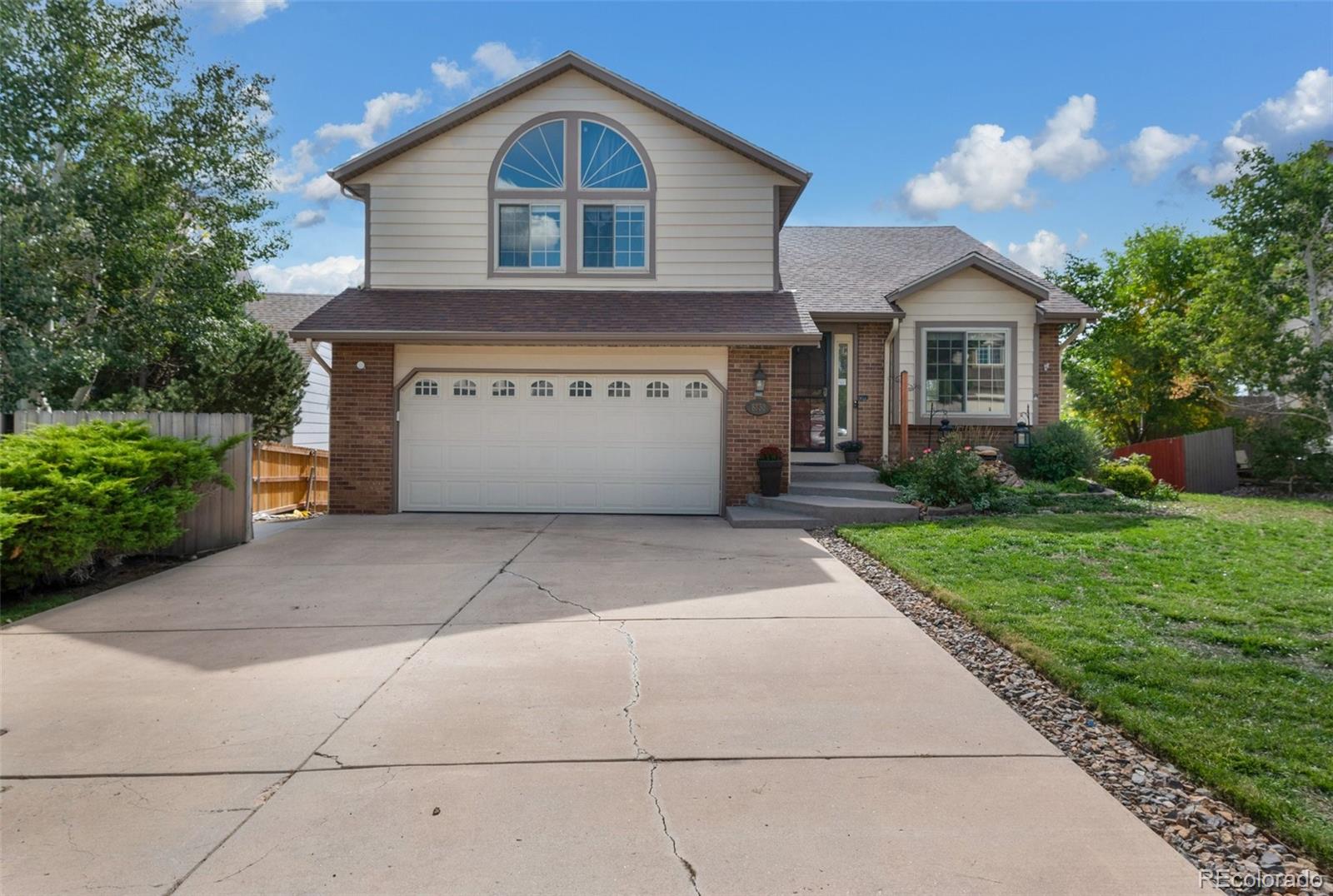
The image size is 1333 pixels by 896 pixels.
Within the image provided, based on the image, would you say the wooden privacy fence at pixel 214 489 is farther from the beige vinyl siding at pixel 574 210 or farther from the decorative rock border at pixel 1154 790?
the decorative rock border at pixel 1154 790

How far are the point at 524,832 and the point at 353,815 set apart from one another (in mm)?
685

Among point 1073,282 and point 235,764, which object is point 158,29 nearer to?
point 235,764

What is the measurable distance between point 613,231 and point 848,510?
5703 millimetres

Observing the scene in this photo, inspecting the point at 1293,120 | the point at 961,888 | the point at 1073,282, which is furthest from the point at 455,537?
the point at 1073,282

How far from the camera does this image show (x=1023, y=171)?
92.0 ft

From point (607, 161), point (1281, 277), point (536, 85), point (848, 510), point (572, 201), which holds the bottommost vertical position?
point (848, 510)

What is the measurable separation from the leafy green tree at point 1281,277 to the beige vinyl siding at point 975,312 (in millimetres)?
5003

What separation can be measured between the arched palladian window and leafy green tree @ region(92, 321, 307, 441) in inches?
218

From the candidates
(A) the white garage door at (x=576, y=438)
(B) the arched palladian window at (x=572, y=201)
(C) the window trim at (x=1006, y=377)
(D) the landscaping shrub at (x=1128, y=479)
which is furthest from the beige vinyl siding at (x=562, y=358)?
(D) the landscaping shrub at (x=1128, y=479)

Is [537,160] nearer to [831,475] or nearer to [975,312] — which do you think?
[831,475]

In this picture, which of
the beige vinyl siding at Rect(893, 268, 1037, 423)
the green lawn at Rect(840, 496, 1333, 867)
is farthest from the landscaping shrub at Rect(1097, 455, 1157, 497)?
the green lawn at Rect(840, 496, 1333, 867)

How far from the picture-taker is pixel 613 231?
40.5 feet

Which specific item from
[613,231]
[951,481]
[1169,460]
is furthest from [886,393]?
[1169,460]

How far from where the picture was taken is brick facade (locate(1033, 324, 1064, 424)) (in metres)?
13.7
